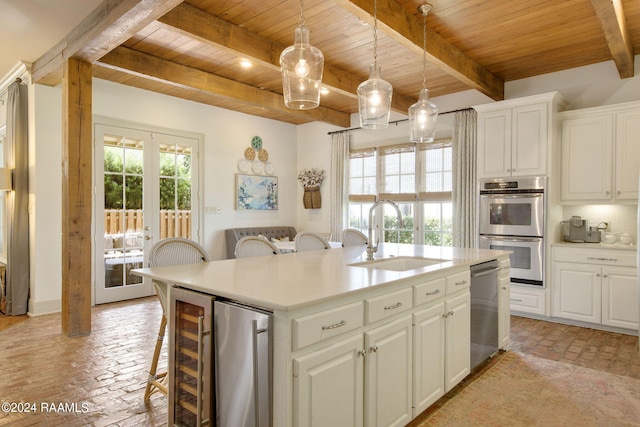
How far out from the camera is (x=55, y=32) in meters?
3.65

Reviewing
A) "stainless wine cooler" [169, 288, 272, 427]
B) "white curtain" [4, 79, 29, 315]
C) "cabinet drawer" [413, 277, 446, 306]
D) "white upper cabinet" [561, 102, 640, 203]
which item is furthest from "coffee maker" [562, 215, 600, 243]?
"white curtain" [4, 79, 29, 315]

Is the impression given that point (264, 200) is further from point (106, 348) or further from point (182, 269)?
point (182, 269)

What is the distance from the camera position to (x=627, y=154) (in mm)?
4016

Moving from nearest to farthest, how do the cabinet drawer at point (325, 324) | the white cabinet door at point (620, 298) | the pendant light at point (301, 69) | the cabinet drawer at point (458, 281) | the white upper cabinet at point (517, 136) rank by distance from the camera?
1. the cabinet drawer at point (325, 324)
2. the pendant light at point (301, 69)
3. the cabinet drawer at point (458, 281)
4. the white cabinet door at point (620, 298)
5. the white upper cabinet at point (517, 136)

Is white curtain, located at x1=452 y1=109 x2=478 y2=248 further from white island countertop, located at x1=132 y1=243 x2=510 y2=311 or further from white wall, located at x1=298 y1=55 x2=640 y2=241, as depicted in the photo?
white island countertop, located at x1=132 y1=243 x2=510 y2=311

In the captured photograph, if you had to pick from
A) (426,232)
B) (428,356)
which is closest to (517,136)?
(426,232)

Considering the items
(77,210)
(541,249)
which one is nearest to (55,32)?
(77,210)

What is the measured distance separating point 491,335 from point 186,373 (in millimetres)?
2393

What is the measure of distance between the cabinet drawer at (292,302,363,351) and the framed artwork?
502 cm

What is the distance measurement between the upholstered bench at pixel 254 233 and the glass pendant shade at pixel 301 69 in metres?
4.20

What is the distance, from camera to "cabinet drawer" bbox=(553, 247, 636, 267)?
3889mm

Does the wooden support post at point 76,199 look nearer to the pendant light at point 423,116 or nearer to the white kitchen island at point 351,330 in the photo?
the white kitchen island at point 351,330

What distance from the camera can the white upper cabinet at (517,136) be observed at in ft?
14.2

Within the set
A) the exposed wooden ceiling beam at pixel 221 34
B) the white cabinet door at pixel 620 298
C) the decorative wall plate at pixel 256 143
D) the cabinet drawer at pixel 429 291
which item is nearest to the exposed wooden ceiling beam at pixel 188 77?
the decorative wall plate at pixel 256 143
